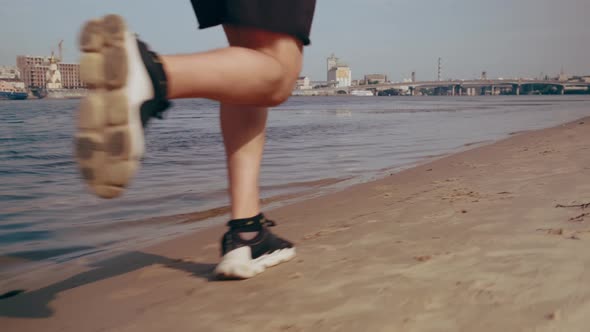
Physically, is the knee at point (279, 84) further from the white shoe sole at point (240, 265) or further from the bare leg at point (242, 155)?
the white shoe sole at point (240, 265)

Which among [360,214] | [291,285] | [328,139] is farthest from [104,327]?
[328,139]

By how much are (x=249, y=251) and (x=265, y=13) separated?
2.33 feet

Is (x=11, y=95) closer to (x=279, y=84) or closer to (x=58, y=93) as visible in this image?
(x=58, y=93)

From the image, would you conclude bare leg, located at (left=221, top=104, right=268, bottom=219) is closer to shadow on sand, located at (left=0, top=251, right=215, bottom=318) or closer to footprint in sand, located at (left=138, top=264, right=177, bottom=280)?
shadow on sand, located at (left=0, top=251, right=215, bottom=318)

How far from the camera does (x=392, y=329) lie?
1036mm

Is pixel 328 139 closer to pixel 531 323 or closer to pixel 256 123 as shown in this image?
pixel 256 123

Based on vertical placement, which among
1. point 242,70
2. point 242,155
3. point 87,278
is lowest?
point 87,278

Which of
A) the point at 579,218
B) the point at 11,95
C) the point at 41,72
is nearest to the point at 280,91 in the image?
the point at 579,218

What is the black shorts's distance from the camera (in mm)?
1301

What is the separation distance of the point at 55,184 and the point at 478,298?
12.7ft

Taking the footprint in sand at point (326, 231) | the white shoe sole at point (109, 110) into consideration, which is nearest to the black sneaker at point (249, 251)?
the footprint in sand at point (326, 231)

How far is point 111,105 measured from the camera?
3.36 feet

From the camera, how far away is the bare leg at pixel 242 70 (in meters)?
1.12

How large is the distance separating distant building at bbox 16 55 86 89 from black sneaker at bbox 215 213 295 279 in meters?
71.1
